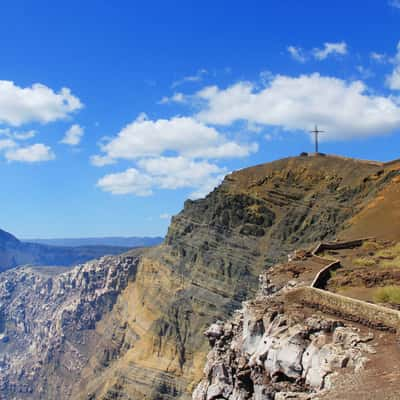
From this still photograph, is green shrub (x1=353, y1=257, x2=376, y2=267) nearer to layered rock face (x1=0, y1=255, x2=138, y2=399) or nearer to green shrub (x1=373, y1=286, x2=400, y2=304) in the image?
green shrub (x1=373, y1=286, x2=400, y2=304)

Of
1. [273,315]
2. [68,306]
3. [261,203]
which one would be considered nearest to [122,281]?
[68,306]

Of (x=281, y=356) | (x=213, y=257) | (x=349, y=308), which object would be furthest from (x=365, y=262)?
(x=213, y=257)

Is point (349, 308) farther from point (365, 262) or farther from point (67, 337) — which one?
point (67, 337)

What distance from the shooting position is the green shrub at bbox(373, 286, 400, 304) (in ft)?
71.4

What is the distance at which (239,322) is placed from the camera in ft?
81.9

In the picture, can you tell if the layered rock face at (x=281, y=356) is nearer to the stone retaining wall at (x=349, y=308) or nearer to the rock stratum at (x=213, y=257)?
the stone retaining wall at (x=349, y=308)

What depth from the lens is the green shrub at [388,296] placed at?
857 inches

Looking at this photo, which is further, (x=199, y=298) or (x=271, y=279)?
(x=199, y=298)

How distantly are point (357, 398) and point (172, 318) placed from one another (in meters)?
73.5

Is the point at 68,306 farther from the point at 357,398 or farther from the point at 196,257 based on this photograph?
the point at 357,398

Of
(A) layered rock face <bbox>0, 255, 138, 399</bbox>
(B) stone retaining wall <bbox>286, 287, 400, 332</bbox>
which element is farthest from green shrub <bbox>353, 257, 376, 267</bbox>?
(A) layered rock face <bbox>0, 255, 138, 399</bbox>

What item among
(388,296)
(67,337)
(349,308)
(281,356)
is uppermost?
(388,296)

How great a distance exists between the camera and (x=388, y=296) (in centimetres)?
2219

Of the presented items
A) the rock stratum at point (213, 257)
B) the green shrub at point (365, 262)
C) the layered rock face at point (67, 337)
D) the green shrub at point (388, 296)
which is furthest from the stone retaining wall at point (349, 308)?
the layered rock face at point (67, 337)
